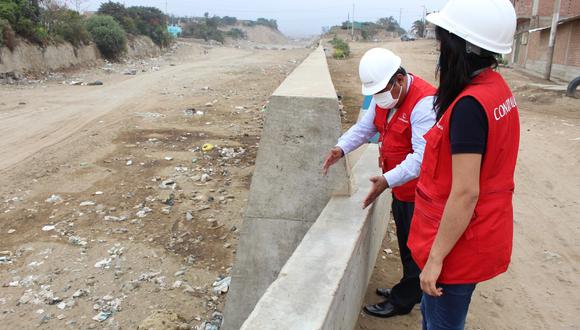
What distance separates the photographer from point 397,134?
268 centimetres

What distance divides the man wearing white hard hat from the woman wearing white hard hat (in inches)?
29.2

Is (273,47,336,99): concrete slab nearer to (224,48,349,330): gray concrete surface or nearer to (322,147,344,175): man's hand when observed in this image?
(224,48,349,330): gray concrete surface

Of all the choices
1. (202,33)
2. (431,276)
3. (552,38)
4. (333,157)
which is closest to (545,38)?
(552,38)

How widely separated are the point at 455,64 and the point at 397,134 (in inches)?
42.0

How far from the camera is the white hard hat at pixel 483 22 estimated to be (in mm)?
1586

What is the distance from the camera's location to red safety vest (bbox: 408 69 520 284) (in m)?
1.53

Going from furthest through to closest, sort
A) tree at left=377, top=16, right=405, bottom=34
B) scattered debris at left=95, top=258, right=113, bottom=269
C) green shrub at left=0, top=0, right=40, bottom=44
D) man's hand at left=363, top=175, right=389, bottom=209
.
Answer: tree at left=377, top=16, right=405, bottom=34 < green shrub at left=0, top=0, right=40, bottom=44 < scattered debris at left=95, top=258, right=113, bottom=269 < man's hand at left=363, top=175, right=389, bottom=209

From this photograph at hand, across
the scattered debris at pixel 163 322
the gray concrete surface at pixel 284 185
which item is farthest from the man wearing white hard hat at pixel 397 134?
the scattered debris at pixel 163 322

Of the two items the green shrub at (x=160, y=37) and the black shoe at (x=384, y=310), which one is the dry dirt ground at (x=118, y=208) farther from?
the green shrub at (x=160, y=37)

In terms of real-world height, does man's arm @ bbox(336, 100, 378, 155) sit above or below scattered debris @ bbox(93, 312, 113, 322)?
above

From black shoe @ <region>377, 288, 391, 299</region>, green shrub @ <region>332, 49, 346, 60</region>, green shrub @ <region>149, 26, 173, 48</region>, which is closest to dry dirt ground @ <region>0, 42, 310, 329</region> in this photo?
black shoe @ <region>377, 288, 391, 299</region>

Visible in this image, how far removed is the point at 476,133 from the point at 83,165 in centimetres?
702

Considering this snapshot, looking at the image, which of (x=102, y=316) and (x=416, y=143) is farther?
(x=102, y=316)

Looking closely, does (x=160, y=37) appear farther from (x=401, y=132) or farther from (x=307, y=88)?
(x=401, y=132)
